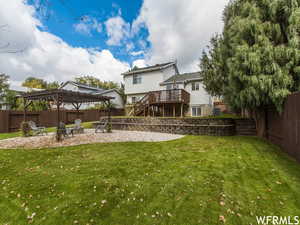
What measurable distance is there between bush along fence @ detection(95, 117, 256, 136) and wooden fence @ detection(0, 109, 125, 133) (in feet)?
26.4

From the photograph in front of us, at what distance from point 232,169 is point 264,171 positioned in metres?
0.83

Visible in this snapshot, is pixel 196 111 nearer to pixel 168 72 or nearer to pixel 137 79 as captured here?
pixel 168 72

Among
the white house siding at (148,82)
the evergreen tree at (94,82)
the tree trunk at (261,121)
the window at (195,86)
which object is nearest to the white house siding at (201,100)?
the window at (195,86)

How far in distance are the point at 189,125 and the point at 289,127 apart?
589 centimetres

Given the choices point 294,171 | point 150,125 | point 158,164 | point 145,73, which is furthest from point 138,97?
point 294,171

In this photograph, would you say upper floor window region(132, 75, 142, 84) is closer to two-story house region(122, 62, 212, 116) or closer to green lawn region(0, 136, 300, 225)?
two-story house region(122, 62, 212, 116)

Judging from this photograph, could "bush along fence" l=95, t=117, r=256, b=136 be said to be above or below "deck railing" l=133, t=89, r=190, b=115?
below

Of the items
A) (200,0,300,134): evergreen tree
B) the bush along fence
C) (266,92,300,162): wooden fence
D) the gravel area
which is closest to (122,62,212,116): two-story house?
the bush along fence

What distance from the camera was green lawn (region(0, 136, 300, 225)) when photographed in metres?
2.33

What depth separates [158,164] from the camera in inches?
178

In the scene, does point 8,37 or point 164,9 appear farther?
point 164,9

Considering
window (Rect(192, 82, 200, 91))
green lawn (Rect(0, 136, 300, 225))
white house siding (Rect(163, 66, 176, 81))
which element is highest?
white house siding (Rect(163, 66, 176, 81))

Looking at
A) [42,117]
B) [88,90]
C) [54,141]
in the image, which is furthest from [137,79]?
[54,141]

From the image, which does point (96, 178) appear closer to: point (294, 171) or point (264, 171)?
point (264, 171)
